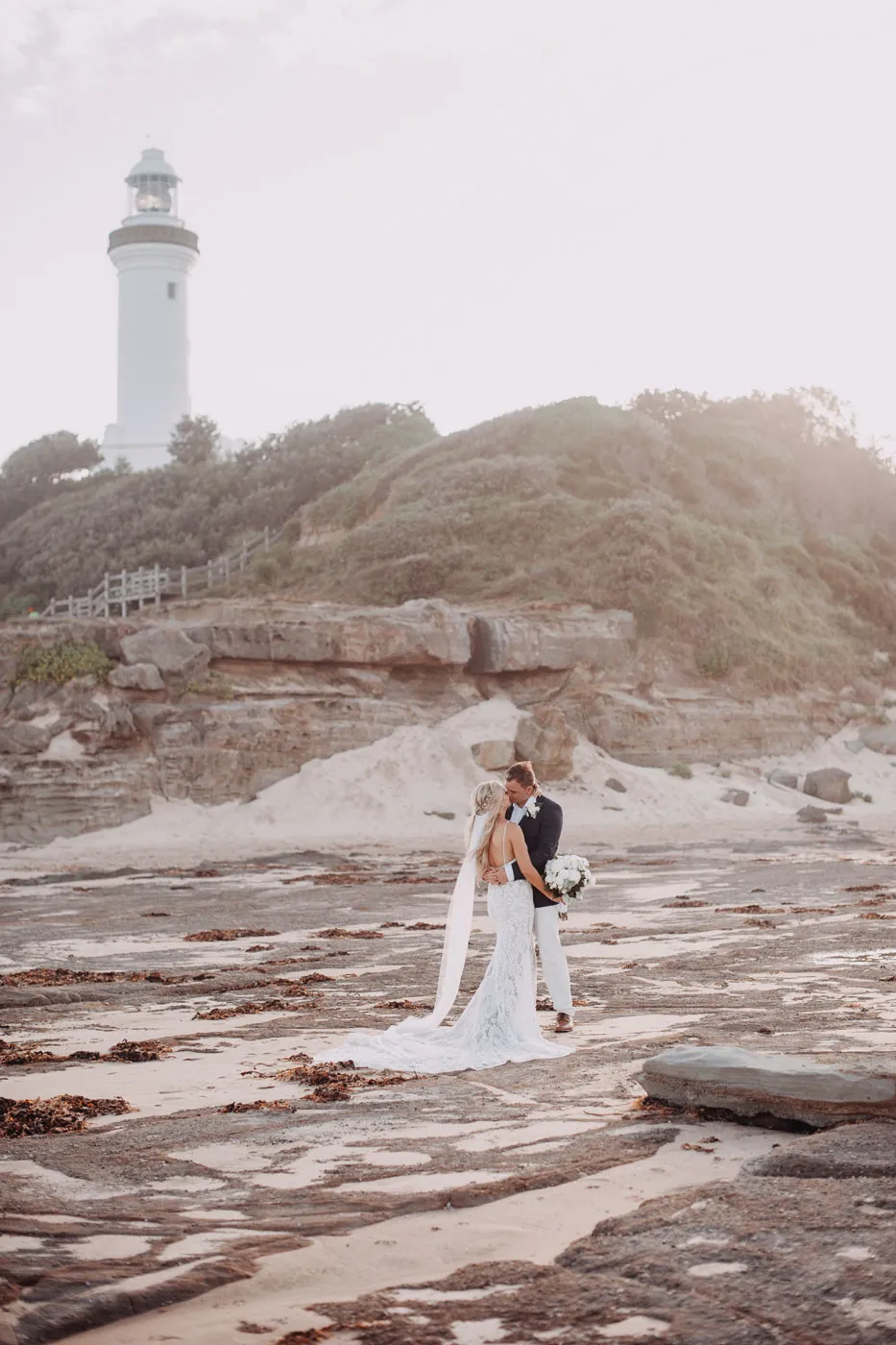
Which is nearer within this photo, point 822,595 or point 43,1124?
point 43,1124

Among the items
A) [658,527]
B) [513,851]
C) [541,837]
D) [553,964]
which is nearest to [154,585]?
[658,527]

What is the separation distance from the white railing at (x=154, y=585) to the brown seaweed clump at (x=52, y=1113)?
28.8 meters

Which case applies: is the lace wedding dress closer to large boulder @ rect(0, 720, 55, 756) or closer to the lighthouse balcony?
large boulder @ rect(0, 720, 55, 756)

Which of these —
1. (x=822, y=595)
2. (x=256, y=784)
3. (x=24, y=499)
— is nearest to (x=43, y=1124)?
(x=256, y=784)

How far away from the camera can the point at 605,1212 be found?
14.9 feet

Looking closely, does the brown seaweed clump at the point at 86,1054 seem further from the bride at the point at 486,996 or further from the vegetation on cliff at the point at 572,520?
the vegetation on cliff at the point at 572,520

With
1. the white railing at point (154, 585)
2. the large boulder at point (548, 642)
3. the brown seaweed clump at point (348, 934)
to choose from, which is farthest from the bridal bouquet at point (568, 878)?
the white railing at point (154, 585)

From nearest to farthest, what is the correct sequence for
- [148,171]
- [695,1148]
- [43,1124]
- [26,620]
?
[695,1148], [43,1124], [26,620], [148,171]

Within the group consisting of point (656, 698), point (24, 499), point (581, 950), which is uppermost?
point (24, 499)

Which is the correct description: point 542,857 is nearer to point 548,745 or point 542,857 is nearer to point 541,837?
point 541,837

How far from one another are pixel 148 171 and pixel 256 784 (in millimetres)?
50719

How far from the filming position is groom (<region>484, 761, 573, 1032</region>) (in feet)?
27.5

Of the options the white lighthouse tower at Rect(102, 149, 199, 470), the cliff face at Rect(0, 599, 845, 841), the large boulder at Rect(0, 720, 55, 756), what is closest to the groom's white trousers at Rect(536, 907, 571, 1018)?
the cliff face at Rect(0, 599, 845, 841)

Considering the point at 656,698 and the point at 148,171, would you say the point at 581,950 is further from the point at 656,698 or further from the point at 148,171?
the point at 148,171
